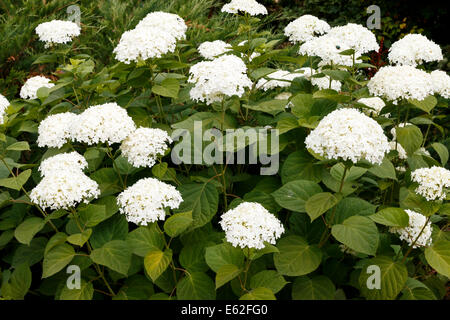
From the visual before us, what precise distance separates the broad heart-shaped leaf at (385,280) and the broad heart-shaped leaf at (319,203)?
323mm

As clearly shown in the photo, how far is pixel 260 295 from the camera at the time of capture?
160 cm

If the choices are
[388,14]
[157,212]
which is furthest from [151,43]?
[388,14]

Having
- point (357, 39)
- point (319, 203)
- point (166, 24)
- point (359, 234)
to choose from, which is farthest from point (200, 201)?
point (357, 39)

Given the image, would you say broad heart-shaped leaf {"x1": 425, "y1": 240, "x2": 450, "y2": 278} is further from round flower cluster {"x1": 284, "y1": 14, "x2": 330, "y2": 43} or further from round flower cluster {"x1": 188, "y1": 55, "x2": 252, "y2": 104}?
round flower cluster {"x1": 284, "y1": 14, "x2": 330, "y2": 43}

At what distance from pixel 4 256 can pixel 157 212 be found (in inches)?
45.5

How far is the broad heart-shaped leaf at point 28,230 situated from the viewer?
188 cm

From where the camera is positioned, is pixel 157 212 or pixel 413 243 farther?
pixel 413 243

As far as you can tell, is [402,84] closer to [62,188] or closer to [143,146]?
[143,146]

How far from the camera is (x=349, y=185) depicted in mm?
1931

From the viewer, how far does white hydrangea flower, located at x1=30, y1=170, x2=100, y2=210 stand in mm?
1709

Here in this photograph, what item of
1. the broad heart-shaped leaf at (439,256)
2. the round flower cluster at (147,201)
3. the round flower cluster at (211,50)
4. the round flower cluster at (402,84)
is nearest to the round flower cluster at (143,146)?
the round flower cluster at (147,201)

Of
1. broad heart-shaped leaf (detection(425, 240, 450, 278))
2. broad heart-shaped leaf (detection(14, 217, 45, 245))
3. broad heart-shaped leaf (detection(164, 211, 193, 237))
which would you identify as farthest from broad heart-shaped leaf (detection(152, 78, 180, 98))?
broad heart-shaped leaf (detection(425, 240, 450, 278))

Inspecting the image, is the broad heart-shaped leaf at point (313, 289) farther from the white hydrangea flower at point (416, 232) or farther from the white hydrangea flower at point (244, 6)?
the white hydrangea flower at point (244, 6)

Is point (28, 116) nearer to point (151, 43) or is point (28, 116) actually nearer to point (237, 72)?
point (151, 43)
